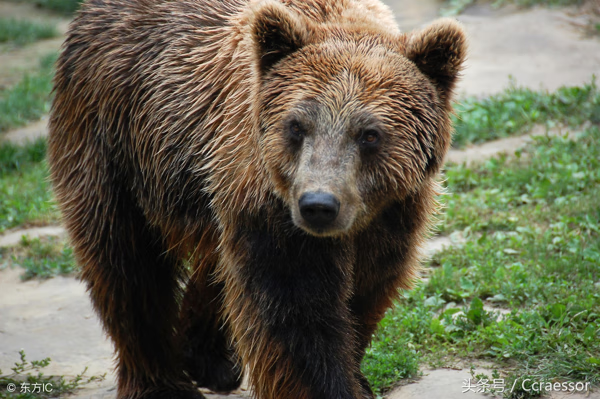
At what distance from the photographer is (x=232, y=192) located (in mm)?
3883

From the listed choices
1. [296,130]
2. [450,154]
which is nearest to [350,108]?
[296,130]

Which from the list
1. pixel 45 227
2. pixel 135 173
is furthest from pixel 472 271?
pixel 45 227

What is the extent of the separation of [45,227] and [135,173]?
11.1ft

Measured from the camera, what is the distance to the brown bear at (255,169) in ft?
11.8

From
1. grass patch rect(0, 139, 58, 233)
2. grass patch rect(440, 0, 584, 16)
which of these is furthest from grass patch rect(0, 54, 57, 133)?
grass patch rect(440, 0, 584, 16)

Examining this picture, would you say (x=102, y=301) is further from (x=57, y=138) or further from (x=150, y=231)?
(x=57, y=138)

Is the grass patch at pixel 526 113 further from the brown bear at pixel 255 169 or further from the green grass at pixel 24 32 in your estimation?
the green grass at pixel 24 32

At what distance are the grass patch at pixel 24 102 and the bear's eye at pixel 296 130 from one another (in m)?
6.88

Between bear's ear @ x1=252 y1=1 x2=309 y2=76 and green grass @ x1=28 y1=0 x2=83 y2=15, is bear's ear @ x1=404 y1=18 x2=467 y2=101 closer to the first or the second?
bear's ear @ x1=252 y1=1 x2=309 y2=76

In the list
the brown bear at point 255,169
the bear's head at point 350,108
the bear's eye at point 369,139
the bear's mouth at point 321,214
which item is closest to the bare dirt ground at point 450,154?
the bear's head at point 350,108

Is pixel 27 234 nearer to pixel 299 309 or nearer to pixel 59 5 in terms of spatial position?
pixel 299 309

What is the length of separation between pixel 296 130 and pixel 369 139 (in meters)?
0.36

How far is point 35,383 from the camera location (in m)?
4.89

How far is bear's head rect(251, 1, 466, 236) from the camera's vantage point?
3.49 meters
